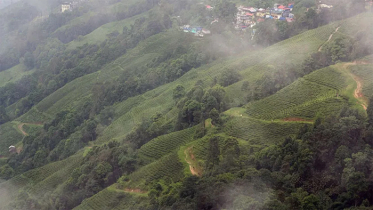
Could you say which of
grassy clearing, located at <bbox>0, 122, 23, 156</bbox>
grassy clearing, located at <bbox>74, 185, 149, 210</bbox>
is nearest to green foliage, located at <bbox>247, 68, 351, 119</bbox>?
grassy clearing, located at <bbox>74, 185, 149, 210</bbox>

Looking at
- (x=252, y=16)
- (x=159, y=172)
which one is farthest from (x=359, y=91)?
(x=252, y=16)

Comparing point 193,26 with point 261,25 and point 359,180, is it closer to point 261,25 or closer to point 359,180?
point 261,25

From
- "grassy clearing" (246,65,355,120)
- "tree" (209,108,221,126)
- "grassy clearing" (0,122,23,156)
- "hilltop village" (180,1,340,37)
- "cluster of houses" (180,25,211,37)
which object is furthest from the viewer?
"cluster of houses" (180,25,211,37)

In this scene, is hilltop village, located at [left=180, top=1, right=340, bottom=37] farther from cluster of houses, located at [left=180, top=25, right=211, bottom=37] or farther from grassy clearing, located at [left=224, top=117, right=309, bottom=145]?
grassy clearing, located at [left=224, top=117, right=309, bottom=145]

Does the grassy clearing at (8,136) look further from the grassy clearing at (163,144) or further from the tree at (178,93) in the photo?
the grassy clearing at (163,144)

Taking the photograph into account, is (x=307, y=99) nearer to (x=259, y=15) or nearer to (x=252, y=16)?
(x=259, y=15)

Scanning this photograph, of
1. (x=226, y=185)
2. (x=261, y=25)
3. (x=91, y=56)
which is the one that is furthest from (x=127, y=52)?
(x=226, y=185)
